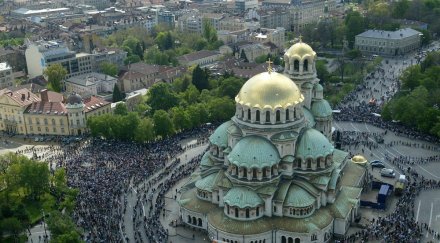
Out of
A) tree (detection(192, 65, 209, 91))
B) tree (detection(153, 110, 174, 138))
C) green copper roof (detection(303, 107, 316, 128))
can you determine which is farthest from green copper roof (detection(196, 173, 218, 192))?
tree (detection(192, 65, 209, 91))

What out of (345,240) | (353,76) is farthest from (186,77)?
(345,240)

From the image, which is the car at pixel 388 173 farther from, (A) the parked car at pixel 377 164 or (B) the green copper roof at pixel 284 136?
(B) the green copper roof at pixel 284 136

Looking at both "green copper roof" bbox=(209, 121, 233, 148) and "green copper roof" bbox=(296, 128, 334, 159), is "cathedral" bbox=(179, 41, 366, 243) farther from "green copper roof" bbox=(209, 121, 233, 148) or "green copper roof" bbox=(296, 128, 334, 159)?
"green copper roof" bbox=(209, 121, 233, 148)

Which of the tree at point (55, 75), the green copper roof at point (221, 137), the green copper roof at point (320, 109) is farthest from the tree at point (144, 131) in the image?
the tree at point (55, 75)

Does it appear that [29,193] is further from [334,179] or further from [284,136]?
[334,179]

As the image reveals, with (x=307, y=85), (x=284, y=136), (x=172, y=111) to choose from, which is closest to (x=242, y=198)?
(x=284, y=136)

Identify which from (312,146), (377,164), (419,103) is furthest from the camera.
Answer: (419,103)
